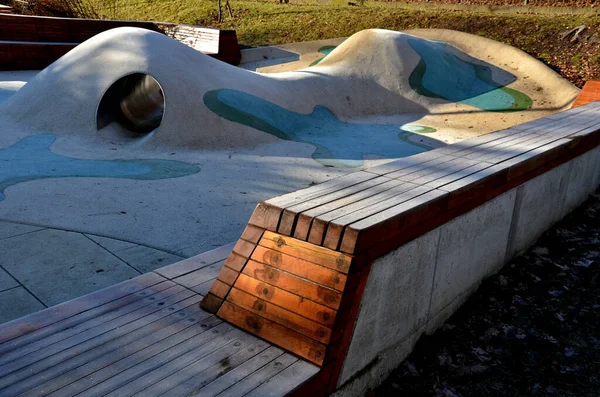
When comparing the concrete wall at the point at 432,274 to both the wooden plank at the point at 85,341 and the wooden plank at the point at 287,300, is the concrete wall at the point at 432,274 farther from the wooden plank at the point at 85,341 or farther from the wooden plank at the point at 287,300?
the wooden plank at the point at 85,341

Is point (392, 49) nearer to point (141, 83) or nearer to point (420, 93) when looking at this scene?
point (420, 93)

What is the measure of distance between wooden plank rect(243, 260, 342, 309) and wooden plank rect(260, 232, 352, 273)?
0.11 metres

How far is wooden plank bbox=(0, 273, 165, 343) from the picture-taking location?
9.86ft

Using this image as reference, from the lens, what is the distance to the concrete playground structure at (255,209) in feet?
9.14

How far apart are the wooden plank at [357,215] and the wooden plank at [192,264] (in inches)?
50.3

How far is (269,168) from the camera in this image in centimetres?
825

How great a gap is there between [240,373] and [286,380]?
0.22m

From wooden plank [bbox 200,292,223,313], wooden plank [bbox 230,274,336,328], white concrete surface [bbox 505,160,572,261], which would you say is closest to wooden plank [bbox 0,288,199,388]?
wooden plank [bbox 200,292,223,313]

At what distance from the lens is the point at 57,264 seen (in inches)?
186

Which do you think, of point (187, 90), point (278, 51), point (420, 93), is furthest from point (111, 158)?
point (278, 51)

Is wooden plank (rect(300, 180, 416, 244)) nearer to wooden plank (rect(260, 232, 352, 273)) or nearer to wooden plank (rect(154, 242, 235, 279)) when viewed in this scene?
wooden plank (rect(260, 232, 352, 273))

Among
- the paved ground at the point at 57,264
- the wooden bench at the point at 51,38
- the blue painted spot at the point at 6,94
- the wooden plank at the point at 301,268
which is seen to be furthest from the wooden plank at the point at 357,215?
the wooden bench at the point at 51,38

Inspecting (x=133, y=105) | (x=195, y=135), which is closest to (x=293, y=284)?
(x=195, y=135)

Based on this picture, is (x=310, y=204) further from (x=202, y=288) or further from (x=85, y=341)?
(x=85, y=341)
